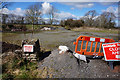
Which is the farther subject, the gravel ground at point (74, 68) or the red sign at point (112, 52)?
the red sign at point (112, 52)

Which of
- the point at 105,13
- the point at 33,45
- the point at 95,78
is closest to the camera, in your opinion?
the point at 95,78

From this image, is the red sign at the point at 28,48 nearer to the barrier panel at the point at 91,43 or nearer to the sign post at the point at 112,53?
the barrier panel at the point at 91,43

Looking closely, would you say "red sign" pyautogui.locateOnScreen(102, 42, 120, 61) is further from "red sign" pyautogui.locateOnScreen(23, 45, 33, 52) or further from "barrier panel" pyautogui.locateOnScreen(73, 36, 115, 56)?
"red sign" pyautogui.locateOnScreen(23, 45, 33, 52)

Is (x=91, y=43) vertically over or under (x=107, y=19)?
under

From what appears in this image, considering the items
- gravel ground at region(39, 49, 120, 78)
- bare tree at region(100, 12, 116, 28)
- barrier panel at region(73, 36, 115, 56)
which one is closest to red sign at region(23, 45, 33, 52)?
gravel ground at region(39, 49, 120, 78)

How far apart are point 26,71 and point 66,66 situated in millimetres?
2078

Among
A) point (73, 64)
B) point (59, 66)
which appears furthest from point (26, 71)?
point (73, 64)

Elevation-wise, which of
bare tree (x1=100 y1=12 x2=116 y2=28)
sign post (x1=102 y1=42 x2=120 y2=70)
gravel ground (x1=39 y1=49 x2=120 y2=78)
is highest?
bare tree (x1=100 y1=12 x2=116 y2=28)

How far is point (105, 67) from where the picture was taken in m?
4.69

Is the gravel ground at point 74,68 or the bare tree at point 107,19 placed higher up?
the bare tree at point 107,19

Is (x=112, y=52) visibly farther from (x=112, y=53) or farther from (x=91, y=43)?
(x=91, y=43)

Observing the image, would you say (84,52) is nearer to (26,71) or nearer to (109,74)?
(109,74)

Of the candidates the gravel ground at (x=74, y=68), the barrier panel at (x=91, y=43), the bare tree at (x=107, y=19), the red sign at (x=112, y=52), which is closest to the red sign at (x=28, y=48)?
the gravel ground at (x=74, y=68)

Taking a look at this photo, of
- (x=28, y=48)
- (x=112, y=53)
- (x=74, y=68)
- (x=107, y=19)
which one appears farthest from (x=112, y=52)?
(x=107, y=19)
